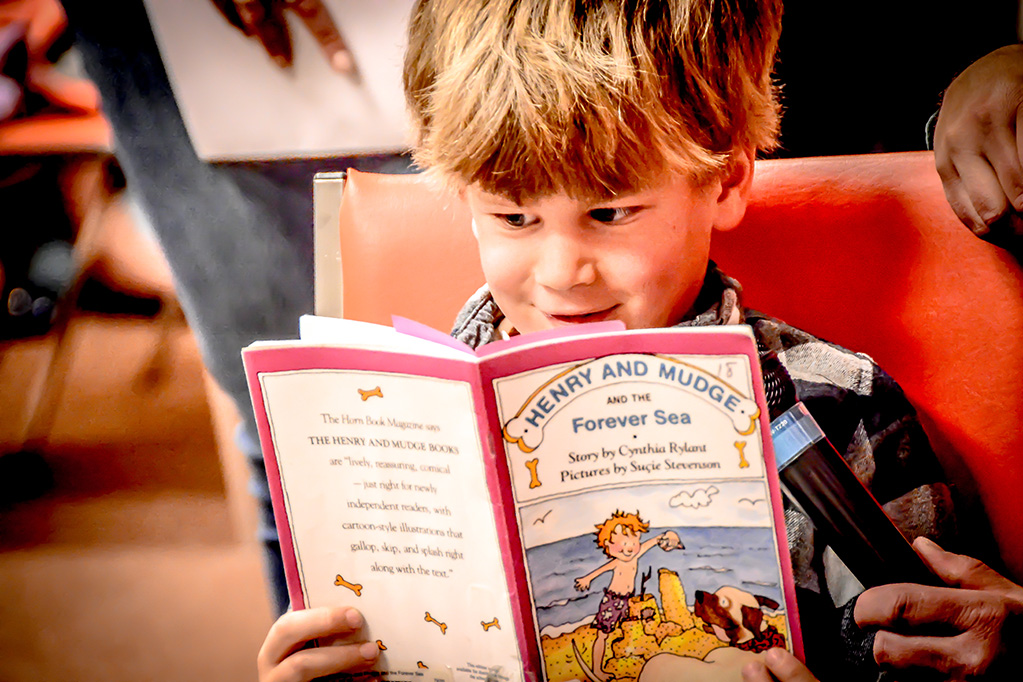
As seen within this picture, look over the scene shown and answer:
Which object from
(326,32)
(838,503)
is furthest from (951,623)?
(326,32)

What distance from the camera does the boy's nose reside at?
66 centimetres

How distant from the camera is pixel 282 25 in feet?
3.67

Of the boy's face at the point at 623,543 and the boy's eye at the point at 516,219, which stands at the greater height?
the boy's eye at the point at 516,219

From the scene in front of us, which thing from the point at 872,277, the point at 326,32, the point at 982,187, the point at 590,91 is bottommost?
the point at 872,277

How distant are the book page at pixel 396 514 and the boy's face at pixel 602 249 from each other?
7.8 inches

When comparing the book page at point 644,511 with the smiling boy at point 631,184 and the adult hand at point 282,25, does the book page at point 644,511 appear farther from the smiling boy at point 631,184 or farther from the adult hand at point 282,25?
the adult hand at point 282,25

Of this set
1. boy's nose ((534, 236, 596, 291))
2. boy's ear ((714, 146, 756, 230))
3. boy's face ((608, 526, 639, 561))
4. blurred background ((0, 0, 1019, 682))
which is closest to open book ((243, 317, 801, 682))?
boy's face ((608, 526, 639, 561))

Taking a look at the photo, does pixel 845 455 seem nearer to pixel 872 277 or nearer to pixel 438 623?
pixel 872 277

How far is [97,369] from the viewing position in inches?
64.8

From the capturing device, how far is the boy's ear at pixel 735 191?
28.2 inches

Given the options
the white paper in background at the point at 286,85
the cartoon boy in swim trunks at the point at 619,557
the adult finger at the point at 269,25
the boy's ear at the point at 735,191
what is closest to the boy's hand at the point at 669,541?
the cartoon boy in swim trunks at the point at 619,557

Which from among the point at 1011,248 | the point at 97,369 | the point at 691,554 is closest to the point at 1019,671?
the point at 691,554

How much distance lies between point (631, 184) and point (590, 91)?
3.4 inches

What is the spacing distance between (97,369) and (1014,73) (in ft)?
5.69
